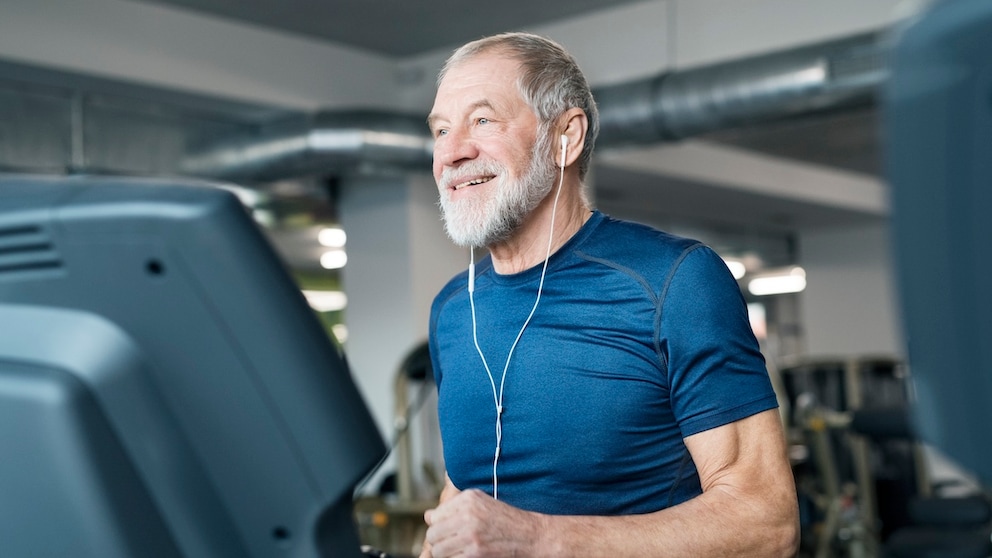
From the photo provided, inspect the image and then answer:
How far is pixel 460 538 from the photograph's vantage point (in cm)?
93

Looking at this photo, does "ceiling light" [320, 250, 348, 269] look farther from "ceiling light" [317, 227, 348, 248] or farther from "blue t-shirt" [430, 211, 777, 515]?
"blue t-shirt" [430, 211, 777, 515]

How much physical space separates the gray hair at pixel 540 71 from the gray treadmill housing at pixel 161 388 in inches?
38.3

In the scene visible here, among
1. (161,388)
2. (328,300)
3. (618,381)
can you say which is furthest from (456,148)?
(328,300)

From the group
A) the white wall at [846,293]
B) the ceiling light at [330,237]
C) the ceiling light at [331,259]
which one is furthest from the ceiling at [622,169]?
the ceiling light at [331,259]

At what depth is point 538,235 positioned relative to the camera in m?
1.54

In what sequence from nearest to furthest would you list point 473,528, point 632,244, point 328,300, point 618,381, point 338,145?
1. point 473,528
2. point 618,381
3. point 632,244
4. point 338,145
5. point 328,300

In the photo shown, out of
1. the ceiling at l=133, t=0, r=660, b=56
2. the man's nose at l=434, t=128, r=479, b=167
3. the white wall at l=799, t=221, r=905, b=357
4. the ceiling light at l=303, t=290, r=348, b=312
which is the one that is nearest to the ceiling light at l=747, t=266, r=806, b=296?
the white wall at l=799, t=221, r=905, b=357

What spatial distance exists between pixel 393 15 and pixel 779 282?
300 inches

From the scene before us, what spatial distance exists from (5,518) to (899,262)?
0.50 meters

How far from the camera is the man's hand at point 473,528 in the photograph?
0.93 metres

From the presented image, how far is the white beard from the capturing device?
1.50 m

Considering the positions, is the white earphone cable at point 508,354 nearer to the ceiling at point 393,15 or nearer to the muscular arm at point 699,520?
the muscular arm at point 699,520

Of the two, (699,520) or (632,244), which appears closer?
(699,520)

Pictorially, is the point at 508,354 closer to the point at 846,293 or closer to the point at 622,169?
the point at 622,169
